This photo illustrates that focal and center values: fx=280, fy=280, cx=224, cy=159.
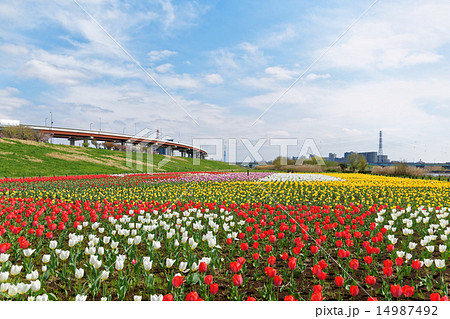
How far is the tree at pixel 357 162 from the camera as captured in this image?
133 ft

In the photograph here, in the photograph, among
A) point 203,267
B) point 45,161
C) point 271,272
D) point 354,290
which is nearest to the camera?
point 354,290

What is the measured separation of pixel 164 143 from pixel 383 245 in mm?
78228

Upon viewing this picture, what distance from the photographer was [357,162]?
4166 centimetres

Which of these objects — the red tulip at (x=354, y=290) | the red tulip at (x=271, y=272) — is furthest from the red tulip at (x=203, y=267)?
the red tulip at (x=354, y=290)

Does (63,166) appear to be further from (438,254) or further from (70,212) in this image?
(438,254)

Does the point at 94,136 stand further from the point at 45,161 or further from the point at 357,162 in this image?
the point at 357,162

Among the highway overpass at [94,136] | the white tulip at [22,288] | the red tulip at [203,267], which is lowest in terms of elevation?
the white tulip at [22,288]

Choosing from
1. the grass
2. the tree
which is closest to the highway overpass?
the grass

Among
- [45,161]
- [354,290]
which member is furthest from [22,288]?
[45,161]

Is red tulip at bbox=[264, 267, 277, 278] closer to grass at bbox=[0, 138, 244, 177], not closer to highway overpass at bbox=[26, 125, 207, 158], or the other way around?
grass at bbox=[0, 138, 244, 177]

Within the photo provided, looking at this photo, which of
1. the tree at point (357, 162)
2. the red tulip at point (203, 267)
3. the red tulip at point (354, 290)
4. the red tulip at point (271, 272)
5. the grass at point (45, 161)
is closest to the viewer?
the red tulip at point (354, 290)

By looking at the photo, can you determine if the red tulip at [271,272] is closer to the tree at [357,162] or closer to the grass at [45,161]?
the grass at [45,161]

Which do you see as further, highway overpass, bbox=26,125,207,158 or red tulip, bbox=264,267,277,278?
highway overpass, bbox=26,125,207,158

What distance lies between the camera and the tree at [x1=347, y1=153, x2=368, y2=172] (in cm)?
4058
